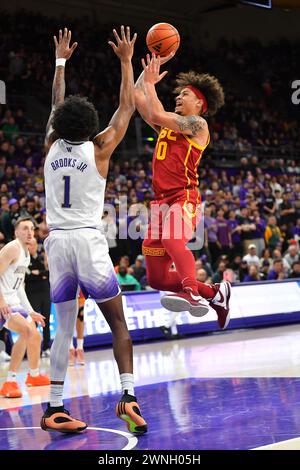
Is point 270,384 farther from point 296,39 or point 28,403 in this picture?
point 296,39

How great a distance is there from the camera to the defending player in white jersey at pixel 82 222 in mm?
5891

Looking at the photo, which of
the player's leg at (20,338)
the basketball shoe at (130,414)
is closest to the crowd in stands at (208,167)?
the player's leg at (20,338)

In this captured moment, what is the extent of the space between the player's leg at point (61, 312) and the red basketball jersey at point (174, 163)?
1222 mm

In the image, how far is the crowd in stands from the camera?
50.9 feet

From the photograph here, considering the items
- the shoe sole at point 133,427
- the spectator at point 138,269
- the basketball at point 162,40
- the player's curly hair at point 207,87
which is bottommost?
the shoe sole at point 133,427

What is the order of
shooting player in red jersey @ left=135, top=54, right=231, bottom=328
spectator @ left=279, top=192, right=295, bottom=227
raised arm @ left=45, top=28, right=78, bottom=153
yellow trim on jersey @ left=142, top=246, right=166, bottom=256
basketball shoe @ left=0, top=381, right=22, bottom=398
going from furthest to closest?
spectator @ left=279, top=192, right=295, bottom=227
basketball shoe @ left=0, top=381, right=22, bottom=398
yellow trim on jersey @ left=142, top=246, right=166, bottom=256
shooting player in red jersey @ left=135, top=54, right=231, bottom=328
raised arm @ left=45, top=28, right=78, bottom=153

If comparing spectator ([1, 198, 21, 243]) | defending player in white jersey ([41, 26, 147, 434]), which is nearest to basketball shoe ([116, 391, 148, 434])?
defending player in white jersey ([41, 26, 147, 434])

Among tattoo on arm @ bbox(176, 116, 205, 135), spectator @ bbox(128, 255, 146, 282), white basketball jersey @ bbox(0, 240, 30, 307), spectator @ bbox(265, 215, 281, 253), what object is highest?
spectator @ bbox(265, 215, 281, 253)

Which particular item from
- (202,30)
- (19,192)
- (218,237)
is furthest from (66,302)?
(202,30)

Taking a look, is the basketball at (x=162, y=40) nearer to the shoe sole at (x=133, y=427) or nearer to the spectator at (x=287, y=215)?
the shoe sole at (x=133, y=427)

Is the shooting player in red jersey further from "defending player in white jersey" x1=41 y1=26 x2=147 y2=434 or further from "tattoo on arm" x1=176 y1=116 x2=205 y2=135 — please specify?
"defending player in white jersey" x1=41 y1=26 x2=147 y2=434

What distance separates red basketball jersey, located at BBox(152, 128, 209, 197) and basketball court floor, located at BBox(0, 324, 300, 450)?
2000mm

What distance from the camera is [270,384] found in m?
8.35

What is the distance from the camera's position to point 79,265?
589 cm
